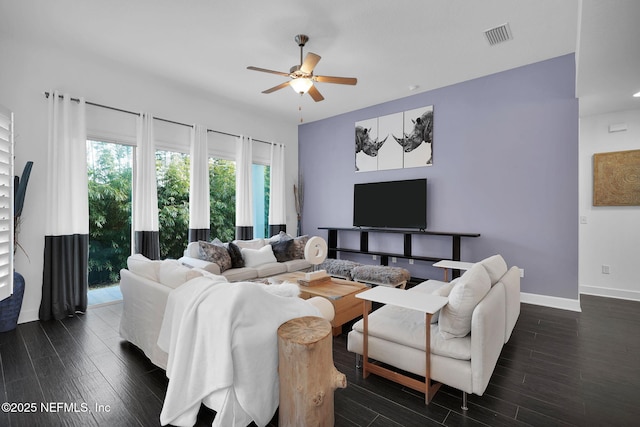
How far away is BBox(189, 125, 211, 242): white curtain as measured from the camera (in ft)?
15.7

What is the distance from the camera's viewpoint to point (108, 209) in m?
4.16

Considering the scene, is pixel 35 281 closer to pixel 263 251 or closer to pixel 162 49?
pixel 263 251

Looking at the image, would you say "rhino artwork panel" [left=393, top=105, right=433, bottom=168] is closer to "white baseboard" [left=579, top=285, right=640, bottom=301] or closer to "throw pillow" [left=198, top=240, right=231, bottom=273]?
"white baseboard" [left=579, top=285, right=640, bottom=301]

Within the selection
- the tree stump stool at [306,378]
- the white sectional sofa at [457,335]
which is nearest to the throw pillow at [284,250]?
the white sectional sofa at [457,335]

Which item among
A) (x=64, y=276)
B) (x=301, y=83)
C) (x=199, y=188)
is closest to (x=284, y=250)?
(x=199, y=188)

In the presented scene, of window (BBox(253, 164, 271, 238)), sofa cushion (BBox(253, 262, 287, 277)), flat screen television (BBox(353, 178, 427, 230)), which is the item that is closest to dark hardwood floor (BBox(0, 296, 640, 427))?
sofa cushion (BBox(253, 262, 287, 277))

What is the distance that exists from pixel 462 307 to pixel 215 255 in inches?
127

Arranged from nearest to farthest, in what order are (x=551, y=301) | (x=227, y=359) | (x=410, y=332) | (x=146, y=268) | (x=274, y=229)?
(x=227, y=359)
(x=410, y=332)
(x=146, y=268)
(x=551, y=301)
(x=274, y=229)

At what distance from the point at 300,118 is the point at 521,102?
12.3ft

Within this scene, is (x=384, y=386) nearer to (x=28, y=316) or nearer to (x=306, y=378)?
(x=306, y=378)

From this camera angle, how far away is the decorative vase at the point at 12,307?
3061mm

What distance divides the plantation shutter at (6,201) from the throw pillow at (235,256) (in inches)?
133

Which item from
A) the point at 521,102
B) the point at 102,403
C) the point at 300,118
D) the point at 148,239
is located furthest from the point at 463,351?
the point at 300,118

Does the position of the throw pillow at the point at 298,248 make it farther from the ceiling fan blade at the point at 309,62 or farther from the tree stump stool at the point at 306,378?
the tree stump stool at the point at 306,378
